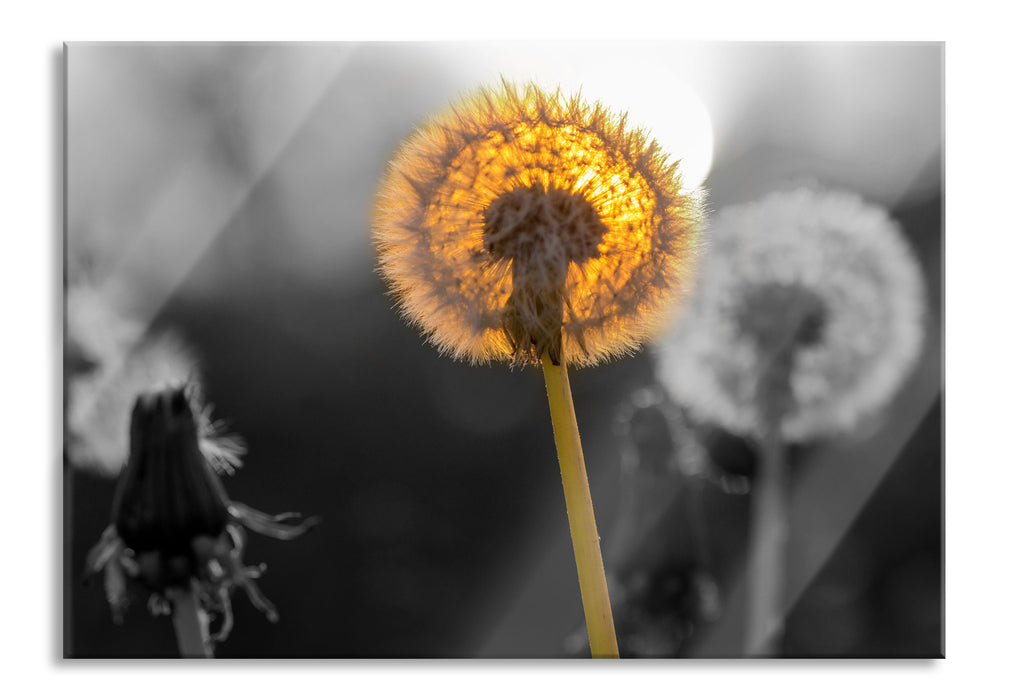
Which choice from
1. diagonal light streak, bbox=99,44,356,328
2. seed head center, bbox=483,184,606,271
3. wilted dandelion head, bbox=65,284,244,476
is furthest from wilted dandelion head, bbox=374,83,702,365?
wilted dandelion head, bbox=65,284,244,476

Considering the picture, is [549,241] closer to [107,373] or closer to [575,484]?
[575,484]

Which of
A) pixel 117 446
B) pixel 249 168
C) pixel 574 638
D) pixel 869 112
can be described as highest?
pixel 869 112

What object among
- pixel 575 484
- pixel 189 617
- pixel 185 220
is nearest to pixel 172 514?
pixel 189 617

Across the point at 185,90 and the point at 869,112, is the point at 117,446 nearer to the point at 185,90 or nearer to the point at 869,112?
the point at 185,90

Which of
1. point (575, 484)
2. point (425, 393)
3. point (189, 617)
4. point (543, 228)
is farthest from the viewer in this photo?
point (425, 393)

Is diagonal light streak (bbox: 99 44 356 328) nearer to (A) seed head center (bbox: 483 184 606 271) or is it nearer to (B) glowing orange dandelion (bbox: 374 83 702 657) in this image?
(B) glowing orange dandelion (bbox: 374 83 702 657)

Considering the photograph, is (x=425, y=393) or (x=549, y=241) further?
(x=425, y=393)
